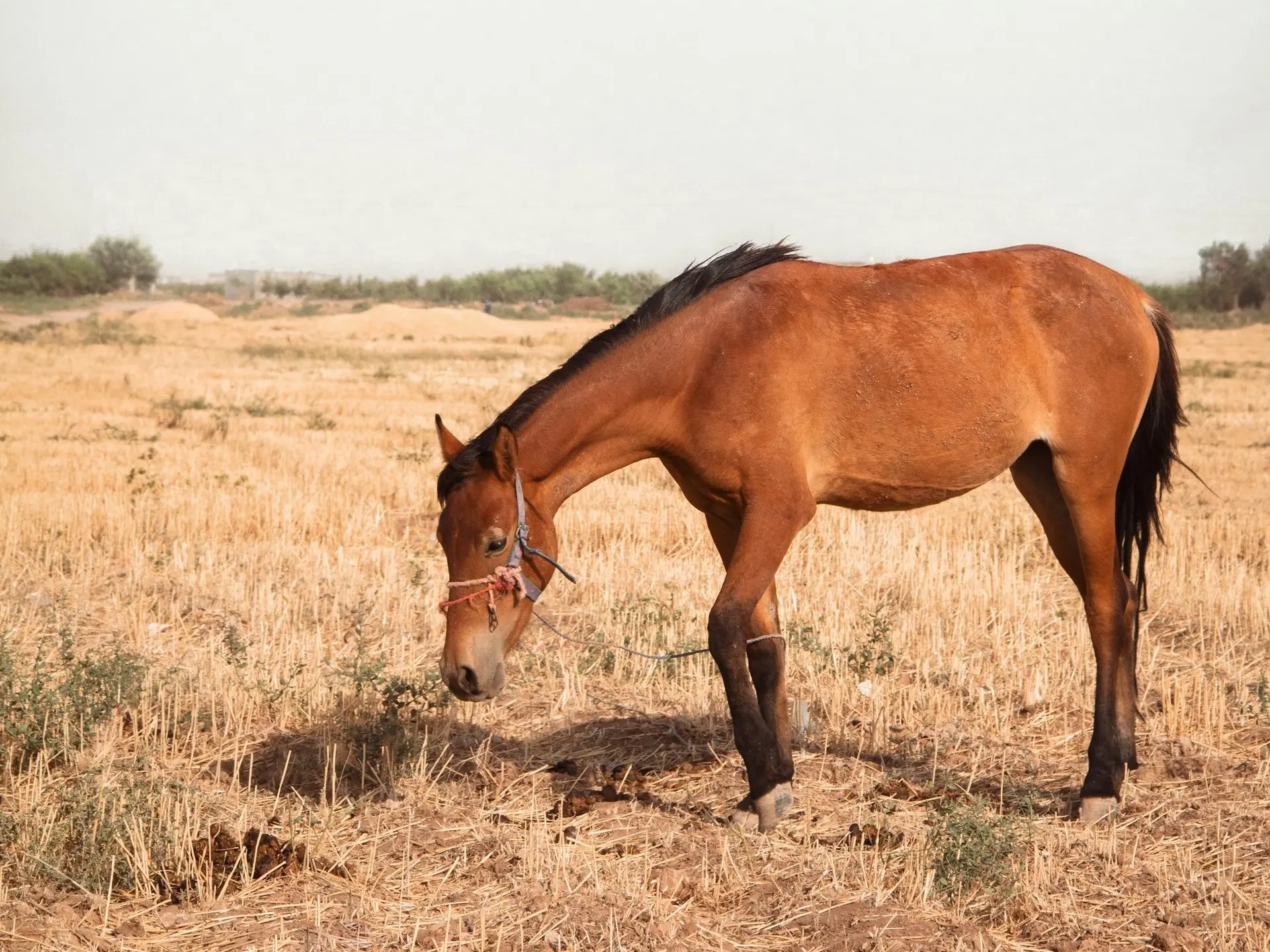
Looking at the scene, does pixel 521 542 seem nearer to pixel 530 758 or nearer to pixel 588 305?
pixel 530 758

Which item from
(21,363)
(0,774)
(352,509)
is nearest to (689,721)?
(0,774)

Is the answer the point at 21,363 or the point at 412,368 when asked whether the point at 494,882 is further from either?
the point at 412,368

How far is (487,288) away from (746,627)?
101 metres

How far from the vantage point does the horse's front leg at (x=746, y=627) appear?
5.14m

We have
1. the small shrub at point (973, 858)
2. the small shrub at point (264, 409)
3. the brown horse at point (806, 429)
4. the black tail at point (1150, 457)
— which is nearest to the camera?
the small shrub at point (973, 858)

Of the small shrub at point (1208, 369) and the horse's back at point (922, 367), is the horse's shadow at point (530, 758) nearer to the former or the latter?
the horse's back at point (922, 367)

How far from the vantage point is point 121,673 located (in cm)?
630

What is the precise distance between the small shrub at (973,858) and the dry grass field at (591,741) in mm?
15

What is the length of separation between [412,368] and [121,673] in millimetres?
25449

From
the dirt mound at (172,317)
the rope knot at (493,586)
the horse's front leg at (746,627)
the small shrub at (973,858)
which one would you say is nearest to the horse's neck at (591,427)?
the rope knot at (493,586)

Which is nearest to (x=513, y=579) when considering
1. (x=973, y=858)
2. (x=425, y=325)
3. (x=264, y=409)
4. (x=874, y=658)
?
(x=973, y=858)

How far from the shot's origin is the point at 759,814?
17.2 ft

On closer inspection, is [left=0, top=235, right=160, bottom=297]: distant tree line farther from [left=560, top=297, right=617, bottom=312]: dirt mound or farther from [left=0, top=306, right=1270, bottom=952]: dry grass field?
[left=0, top=306, right=1270, bottom=952]: dry grass field

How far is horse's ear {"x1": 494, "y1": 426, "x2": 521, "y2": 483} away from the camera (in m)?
4.92
